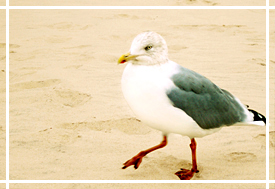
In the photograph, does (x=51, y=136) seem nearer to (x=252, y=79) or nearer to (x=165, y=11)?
(x=252, y=79)

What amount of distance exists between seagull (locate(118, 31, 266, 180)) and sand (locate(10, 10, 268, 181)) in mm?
342

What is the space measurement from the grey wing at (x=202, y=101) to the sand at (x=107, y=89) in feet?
1.09

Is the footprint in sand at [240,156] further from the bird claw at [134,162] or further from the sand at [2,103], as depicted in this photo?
the sand at [2,103]

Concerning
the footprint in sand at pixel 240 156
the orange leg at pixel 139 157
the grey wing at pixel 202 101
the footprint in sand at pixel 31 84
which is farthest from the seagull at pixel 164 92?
the footprint in sand at pixel 31 84

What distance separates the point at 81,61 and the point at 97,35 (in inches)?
40.3

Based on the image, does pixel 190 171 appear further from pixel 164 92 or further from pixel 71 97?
pixel 71 97

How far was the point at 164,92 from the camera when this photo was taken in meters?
2.40

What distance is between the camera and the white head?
243 cm

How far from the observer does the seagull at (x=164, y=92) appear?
94.9 inches

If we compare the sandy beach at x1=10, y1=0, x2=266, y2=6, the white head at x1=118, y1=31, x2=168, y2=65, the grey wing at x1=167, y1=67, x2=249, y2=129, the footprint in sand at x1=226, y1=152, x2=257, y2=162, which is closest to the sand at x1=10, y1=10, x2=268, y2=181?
the footprint in sand at x1=226, y1=152, x2=257, y2=162

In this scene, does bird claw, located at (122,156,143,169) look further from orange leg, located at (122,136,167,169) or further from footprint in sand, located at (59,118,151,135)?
footprint in sand, located at (59,118,151,135)

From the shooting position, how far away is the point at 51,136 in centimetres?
316

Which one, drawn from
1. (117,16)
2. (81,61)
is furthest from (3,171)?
(117,16)
